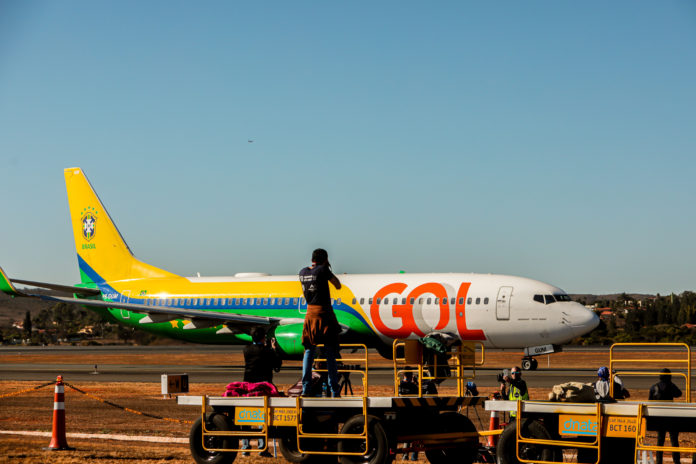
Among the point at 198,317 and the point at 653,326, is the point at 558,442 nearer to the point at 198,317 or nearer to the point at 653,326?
the point at 198,317

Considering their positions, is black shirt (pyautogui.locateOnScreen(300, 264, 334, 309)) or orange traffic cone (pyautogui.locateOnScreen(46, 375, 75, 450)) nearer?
black shirt (pyautogui.locateOnScreen(300, 264, 334, 309))

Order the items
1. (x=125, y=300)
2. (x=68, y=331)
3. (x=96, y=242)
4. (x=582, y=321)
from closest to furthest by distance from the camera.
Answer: (x=582, y=321)
(x=125, y=300)
(x=96, y=242)
(x=68, y=331)

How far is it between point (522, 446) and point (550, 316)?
2377 centimetres

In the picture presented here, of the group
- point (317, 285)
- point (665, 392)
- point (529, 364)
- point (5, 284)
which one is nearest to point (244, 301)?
point (5, 284)

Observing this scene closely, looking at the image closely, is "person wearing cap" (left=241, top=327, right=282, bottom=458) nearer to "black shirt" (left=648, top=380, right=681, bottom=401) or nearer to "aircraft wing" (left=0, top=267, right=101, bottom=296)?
"black shirt" (left=648, top=380, right=681, bottom=401)

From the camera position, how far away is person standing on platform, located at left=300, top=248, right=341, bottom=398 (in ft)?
41.4

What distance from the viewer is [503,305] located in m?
34.8

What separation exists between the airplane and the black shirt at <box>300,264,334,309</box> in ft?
68.8

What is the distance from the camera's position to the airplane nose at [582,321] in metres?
33.9

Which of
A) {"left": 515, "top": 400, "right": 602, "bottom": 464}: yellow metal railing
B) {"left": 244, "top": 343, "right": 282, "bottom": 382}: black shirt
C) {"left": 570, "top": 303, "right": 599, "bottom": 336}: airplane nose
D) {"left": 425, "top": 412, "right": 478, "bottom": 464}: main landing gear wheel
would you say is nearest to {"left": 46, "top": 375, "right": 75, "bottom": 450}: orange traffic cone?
{"left": 244, "top": 343, "right": 282, "bottom": 382}: black shirt

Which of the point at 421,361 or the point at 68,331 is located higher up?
the point at 421,361

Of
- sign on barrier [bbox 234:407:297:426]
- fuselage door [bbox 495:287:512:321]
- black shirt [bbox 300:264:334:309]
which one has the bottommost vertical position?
sign on barrier [bbox 234:407:297:426]

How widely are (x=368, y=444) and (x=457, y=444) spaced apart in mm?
1785

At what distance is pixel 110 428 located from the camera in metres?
18.9
